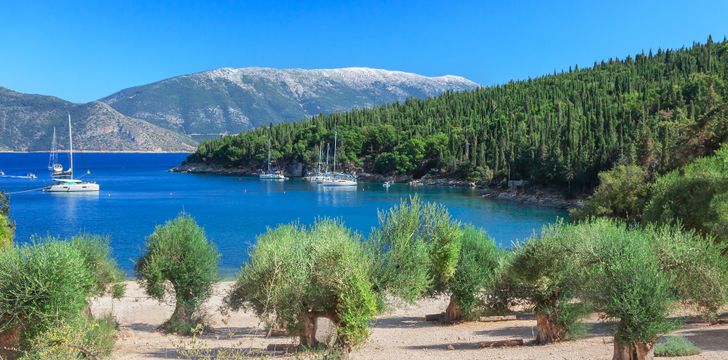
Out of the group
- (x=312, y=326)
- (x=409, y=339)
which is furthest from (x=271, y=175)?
(x=312, y=326)

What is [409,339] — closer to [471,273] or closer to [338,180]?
[471,273]

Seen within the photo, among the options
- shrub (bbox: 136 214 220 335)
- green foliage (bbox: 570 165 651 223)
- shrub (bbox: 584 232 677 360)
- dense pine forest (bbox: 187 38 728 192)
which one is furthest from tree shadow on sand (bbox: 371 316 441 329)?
dense pine forest (bbox: 187 38 728 192)

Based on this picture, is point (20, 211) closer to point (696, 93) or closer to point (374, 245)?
point (374, 245)

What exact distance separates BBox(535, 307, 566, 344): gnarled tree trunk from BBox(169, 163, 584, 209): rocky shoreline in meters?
59.7

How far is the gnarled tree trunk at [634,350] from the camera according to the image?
15609 millimetres

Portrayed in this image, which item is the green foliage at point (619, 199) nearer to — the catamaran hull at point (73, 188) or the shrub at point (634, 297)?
the shrub at point (634, 297)

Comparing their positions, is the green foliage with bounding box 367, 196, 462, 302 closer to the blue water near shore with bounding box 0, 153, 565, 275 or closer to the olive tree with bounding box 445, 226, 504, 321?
the olive tree with bounding box 445, 226, 504, 321

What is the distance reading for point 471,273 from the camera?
84.5ft

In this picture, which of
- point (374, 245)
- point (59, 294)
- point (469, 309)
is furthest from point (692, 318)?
point (59, 294)

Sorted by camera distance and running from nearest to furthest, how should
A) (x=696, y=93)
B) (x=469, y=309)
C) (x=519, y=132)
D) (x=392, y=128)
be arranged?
(x=469, y=309)
(x=696, y=93)
(x=519, y=132)
(x=392, y=128)

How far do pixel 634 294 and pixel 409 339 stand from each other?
10049 mm

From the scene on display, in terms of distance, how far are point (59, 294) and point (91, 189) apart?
9486 centimetres

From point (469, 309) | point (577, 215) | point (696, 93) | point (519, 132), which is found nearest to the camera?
point (469, 309)

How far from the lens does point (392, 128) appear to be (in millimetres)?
146875
